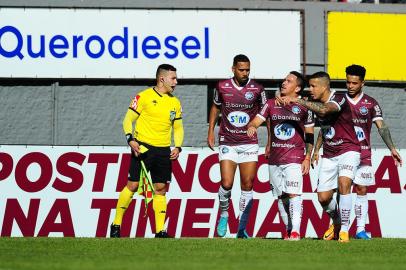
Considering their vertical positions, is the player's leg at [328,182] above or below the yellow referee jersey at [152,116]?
below

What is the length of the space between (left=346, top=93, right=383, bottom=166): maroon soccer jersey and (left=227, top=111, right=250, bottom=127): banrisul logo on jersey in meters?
1.46

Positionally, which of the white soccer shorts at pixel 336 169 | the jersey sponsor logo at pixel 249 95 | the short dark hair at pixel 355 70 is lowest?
the white soccer shorts at pixel 336 169

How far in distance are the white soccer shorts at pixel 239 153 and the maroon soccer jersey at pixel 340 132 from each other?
122 centimetres

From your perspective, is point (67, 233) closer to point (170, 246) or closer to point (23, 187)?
point (23, 187)

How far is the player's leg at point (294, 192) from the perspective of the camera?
14812mm

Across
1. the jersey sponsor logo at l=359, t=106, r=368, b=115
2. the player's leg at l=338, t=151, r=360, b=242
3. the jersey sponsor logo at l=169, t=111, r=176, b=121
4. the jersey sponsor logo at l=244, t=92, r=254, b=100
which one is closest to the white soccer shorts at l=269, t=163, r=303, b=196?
the player's leg at l=338, t=151, r=360, b=242

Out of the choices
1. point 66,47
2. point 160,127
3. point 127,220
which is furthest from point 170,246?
point 66,47

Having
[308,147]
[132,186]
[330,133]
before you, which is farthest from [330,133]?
[132,186]

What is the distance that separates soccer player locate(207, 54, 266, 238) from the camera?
15.5 meters

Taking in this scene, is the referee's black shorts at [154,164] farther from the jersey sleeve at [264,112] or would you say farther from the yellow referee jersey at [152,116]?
the jersey sleeve at [264,112]

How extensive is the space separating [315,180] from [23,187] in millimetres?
4788

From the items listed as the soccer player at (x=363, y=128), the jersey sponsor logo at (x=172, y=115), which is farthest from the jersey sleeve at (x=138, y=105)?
the soccer player at (x=363, y=128)

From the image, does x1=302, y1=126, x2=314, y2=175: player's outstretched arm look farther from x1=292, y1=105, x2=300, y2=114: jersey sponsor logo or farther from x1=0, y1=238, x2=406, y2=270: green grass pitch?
x1=0, y1=238, x2=406, y2=270: green grass pitch

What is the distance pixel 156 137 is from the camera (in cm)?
1539
